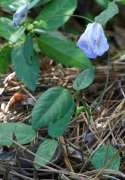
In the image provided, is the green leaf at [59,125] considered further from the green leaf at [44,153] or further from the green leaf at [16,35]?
the green leaf at [16,35]

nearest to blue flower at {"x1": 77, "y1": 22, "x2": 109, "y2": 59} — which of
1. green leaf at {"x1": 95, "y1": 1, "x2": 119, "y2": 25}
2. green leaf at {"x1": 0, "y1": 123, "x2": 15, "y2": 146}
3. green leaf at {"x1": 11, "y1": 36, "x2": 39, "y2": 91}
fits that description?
green leaf at {"x1": 95, "y1": 1, "x2": 119, "y2": 25}

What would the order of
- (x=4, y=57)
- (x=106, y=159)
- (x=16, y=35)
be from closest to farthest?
(x=106, y=159), (x=16, y=35), (x=4, y=57)

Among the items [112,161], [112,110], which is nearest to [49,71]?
[112,110]

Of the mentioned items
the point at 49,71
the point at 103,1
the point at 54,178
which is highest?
the point at 103,1

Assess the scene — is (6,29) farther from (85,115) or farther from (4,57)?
(85,115)

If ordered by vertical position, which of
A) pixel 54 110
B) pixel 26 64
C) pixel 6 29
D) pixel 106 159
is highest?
pixel 6 29

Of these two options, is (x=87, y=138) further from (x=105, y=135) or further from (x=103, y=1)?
(x=103, y=1)

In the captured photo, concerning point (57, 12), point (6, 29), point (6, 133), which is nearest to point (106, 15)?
point (57, 12)
